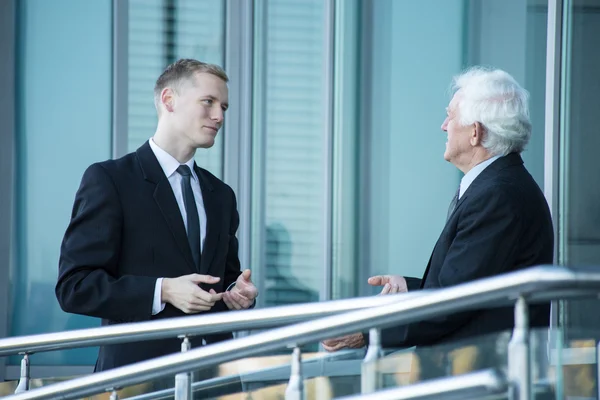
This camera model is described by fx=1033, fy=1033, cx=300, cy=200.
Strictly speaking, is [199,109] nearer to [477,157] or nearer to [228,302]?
[228,302]

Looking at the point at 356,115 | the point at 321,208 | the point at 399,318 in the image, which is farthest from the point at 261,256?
the point at 399,318

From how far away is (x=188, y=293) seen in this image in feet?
11.3

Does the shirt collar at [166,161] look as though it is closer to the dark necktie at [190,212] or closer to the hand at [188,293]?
the dark necktie at [190,212]

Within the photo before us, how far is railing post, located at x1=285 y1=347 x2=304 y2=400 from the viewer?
8.96 ft

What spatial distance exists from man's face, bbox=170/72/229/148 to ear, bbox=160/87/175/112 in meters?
0.01

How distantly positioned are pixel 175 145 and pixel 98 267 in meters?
0.60

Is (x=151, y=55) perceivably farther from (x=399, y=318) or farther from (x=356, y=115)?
(x=399, y=318)

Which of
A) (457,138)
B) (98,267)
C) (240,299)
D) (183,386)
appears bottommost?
(183,386)

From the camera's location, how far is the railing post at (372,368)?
2613 mm

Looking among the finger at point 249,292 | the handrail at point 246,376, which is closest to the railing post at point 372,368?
the handrail at point 246,376

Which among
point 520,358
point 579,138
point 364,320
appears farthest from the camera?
point 579,138

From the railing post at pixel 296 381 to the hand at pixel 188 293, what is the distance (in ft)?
2.34

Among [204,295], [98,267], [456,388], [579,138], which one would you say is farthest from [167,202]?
[579,138]

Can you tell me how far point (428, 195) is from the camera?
684 cm
